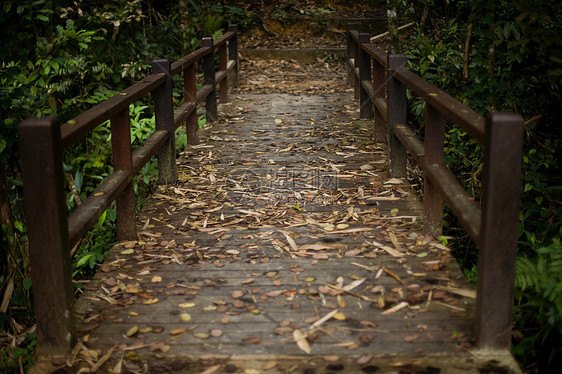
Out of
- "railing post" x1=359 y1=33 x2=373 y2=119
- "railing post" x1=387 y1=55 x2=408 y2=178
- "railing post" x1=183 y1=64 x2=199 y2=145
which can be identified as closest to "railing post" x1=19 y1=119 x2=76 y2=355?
"railing post" x1=387 y1=55 x2=408 y2=178

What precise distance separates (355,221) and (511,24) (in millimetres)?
2193

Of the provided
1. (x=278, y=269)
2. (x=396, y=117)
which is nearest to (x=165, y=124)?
(x=396, y=117)

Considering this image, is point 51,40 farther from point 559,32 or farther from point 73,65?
point 559,32

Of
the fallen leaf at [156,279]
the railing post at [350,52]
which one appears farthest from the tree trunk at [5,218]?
the railing post at [350,52]

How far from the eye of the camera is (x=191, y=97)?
300 inches

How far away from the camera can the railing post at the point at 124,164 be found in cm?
466

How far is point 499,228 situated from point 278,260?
1.72 meters

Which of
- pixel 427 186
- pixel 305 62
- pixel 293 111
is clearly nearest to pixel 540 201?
pixel 427 186

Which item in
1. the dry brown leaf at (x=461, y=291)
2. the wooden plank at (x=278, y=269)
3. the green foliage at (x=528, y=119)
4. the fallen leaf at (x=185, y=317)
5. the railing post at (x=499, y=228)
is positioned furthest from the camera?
the green foliage at (x=528, y=119)

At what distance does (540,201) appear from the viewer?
18.3ft

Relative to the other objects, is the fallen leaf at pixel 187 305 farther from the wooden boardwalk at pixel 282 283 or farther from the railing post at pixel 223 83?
the railing post at pixel 223 83

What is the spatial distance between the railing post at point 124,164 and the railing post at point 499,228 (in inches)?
104

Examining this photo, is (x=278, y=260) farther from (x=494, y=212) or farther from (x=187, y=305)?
(x=494, y=212)

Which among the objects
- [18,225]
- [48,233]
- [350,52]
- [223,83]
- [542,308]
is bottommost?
[18,225]
